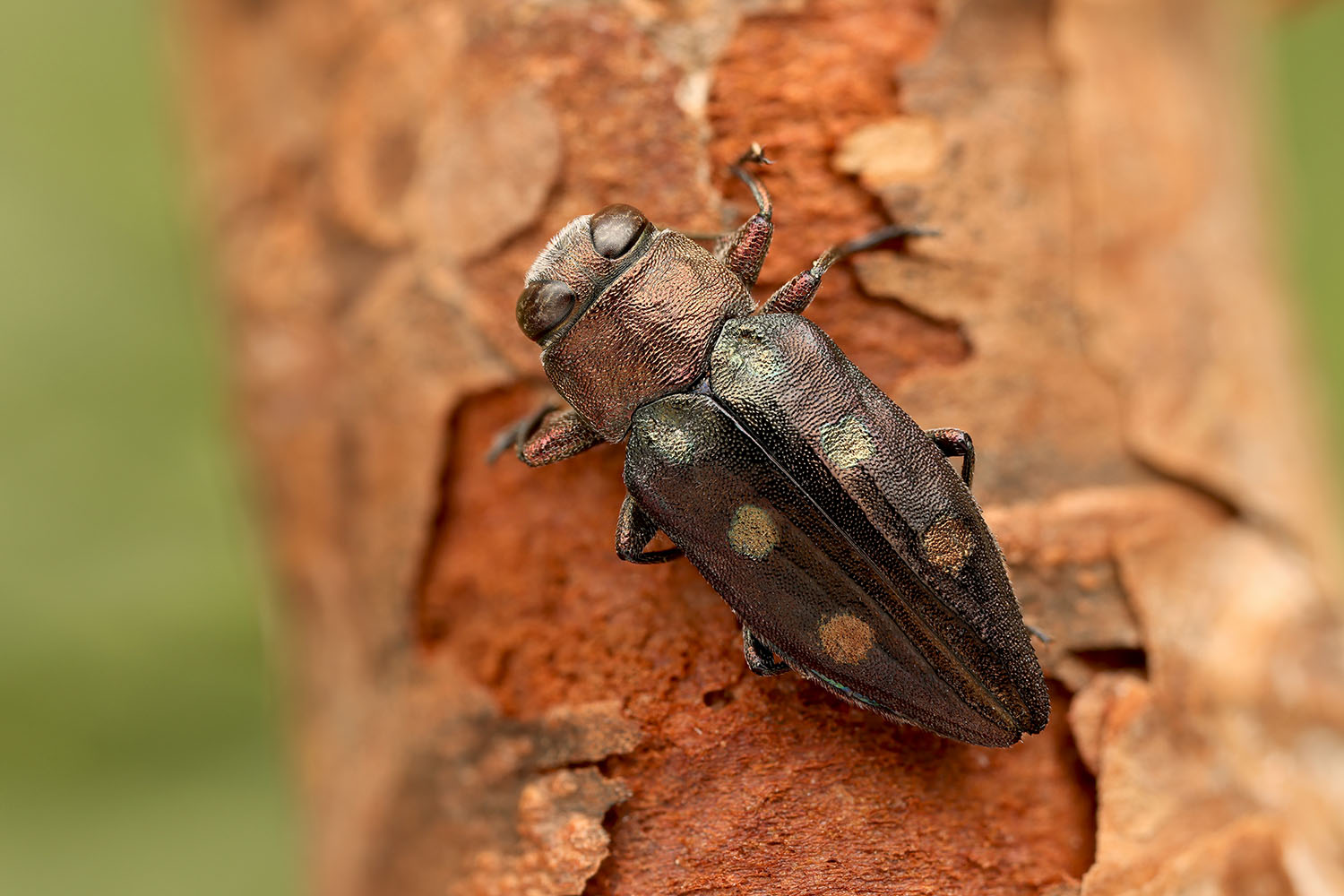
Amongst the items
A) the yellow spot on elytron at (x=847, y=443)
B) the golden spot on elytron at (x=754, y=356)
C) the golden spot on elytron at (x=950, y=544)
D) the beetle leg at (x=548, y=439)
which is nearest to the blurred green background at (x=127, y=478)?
the beetle leg at (x=548, y=439)

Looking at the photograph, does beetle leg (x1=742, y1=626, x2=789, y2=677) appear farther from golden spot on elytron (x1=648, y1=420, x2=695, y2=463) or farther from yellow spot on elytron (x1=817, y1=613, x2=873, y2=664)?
golden spot on elytron (x1=648, y1=420, x2=695, y2=463)

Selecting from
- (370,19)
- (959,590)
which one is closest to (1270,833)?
(959,590)

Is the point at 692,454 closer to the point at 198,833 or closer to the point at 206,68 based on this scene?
the point at 206,68

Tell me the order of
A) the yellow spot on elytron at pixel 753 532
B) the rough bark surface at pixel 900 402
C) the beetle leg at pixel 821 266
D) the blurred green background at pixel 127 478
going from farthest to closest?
the blurred green background at pixel 127 478
the beetle leg at pixel 821 266
the yellow spot on elytron at pixel 753 532
the rough bark surface at pixel 900 402

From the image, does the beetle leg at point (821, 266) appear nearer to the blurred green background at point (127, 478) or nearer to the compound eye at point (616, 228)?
the compound eye at point (616, 228)

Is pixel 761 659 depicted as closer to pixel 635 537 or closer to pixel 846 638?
pixel 846 638

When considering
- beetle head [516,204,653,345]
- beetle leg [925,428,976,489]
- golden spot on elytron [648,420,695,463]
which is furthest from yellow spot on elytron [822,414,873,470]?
beetle head [516,204,653,345]
